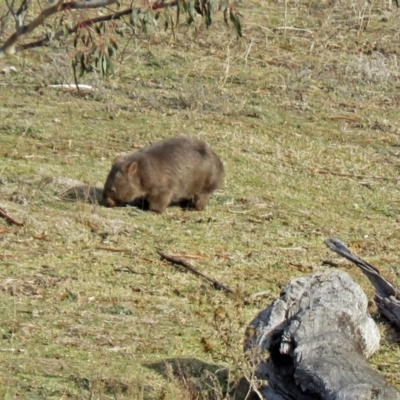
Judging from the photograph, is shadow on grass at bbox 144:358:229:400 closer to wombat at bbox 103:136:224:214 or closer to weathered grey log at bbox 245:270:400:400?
weathered grey log at bbox 245:270:400:400

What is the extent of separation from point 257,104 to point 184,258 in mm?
6026

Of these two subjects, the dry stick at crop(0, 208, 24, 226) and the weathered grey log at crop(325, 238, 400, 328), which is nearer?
the weathered grey log at crop(325, 238, 400, 328)

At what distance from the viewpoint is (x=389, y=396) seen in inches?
234

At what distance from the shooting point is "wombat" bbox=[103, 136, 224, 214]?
11.7m

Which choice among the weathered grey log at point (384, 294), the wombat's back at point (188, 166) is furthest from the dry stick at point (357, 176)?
the weathered grey log at point (384, 294)

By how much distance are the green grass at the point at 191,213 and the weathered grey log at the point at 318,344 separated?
10.7 inches

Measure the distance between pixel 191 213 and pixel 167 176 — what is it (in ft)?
1.44

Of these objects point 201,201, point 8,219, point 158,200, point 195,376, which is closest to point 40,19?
point 195,376

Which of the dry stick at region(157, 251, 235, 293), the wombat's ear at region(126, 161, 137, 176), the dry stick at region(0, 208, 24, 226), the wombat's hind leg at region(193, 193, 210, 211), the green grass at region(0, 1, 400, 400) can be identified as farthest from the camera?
the wombat's hind leg at region(193, 193, 210, 211)

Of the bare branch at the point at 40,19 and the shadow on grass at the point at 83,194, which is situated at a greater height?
the bare branch at the point at 40,19

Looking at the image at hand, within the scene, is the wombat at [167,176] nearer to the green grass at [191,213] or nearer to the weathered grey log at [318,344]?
the green grass at [191,213]

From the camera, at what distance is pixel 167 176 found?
39.0 feet

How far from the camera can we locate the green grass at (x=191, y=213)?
25.3 feet

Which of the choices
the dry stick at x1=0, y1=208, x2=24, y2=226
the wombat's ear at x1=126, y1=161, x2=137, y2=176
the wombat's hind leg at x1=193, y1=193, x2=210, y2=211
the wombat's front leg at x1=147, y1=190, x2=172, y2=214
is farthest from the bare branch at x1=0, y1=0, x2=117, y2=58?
the wombat's hind leg at x1=193, y1=193, x2=210, y2=211
